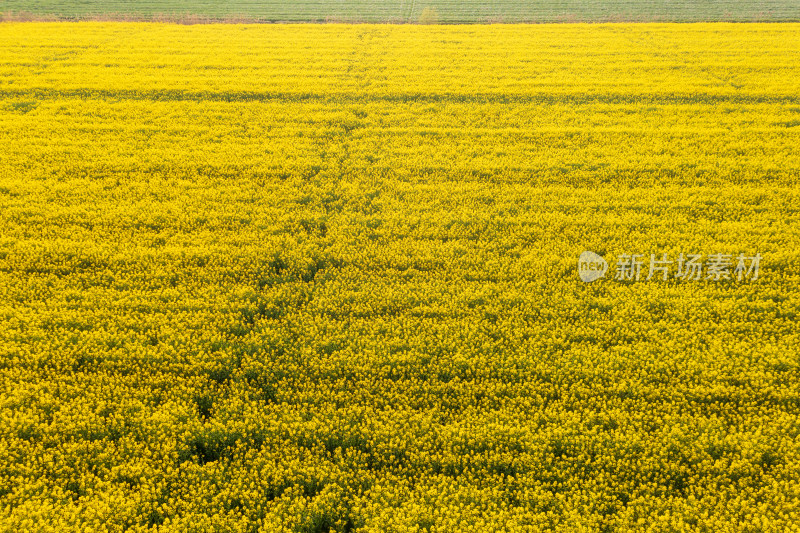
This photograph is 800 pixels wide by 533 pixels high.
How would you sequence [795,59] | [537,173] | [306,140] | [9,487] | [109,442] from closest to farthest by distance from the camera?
[9,487]
[109,442]
[537,173]
[306,140]
[795,59]

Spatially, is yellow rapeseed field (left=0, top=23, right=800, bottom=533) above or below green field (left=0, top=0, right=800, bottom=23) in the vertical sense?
below

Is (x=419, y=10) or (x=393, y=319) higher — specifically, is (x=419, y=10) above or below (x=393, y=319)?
above

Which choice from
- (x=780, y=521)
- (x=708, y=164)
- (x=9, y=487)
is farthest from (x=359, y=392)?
(x=708, y=164)

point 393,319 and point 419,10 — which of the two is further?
point 419,10

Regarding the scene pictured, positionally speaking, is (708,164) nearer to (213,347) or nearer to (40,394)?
(213,347)
